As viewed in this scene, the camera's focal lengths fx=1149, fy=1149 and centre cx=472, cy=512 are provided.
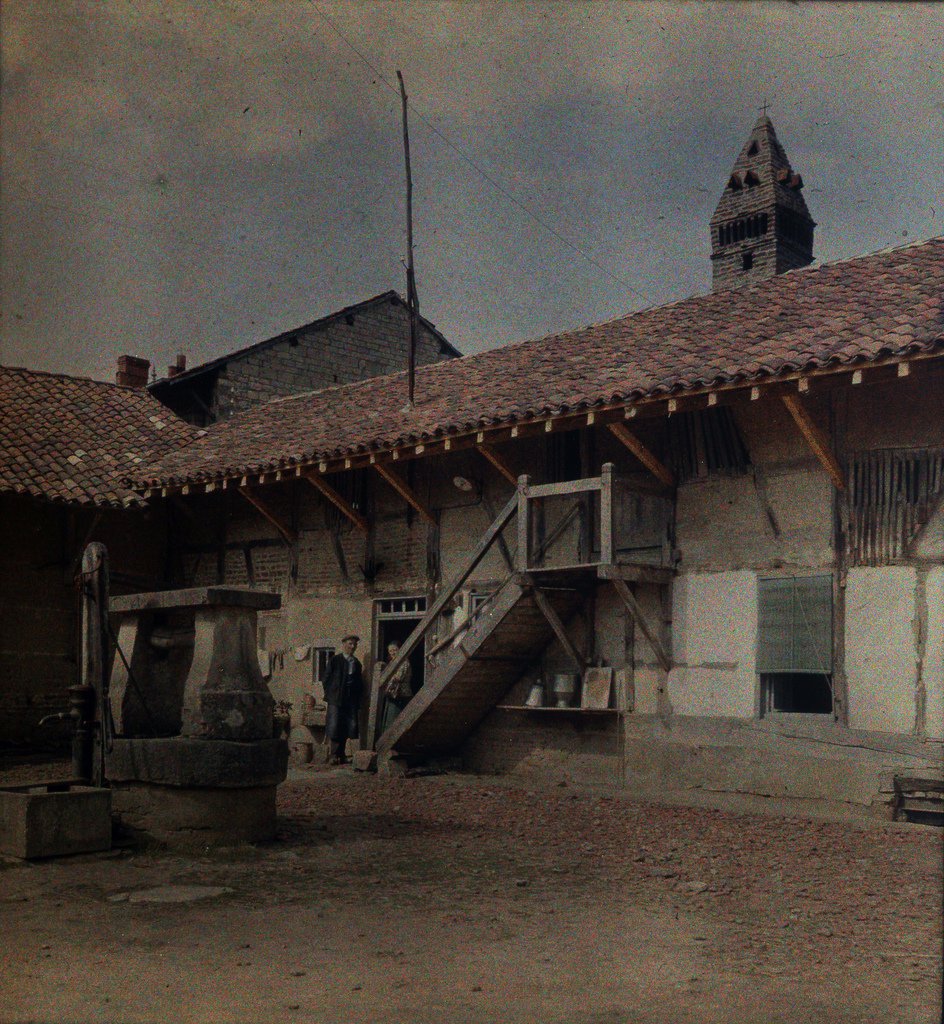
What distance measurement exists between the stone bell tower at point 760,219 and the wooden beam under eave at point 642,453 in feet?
21.4

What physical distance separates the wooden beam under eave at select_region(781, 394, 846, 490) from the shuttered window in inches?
41.6

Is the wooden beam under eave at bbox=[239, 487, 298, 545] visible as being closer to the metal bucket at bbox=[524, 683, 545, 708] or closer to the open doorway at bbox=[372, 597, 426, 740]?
the open doorway at bbox=[372, 597, 426, 740]

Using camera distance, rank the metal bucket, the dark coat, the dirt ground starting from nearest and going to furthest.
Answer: the dirt ground
the metal bucket
the dark coat

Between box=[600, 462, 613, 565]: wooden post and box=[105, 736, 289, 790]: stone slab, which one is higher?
box=[600, 462, 613, 565]: wooden post

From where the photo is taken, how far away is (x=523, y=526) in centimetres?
1323

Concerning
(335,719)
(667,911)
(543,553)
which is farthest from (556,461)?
(667,911)

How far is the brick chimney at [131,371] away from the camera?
25.5m

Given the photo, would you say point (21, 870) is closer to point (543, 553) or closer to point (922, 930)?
point (922, 930)

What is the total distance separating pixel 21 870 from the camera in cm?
752

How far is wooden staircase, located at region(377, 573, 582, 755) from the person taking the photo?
1355cm

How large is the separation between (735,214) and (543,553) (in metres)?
8.25

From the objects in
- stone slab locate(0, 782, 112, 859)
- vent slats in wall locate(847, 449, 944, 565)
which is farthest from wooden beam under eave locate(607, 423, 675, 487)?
stone slab locate(0, 782, 112, 859)

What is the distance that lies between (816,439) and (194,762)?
692 centimetres

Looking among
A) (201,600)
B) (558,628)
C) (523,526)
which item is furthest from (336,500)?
(201,600)
